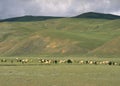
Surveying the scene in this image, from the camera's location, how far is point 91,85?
4225cm

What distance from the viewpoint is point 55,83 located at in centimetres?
4312

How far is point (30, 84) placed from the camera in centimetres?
4278

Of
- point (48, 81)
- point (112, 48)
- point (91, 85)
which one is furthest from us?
point (112, 48)

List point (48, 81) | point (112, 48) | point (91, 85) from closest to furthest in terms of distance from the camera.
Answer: point (91, 85), point (48, 81), point (112, 48)

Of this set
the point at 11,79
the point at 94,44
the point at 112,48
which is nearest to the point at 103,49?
the point at 112,48

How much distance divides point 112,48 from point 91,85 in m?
134

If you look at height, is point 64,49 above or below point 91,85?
below

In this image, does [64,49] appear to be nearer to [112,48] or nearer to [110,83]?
[112,48]

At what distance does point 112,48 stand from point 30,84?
134459 millimetres

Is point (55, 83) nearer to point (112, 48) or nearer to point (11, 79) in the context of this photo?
point (11, 79)

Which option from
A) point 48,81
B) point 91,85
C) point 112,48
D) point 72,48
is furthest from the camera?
point 72,48

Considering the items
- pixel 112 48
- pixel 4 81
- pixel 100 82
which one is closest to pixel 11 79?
pixel 4 81

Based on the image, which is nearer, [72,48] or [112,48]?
[112,48]

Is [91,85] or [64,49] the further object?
[64,49]
